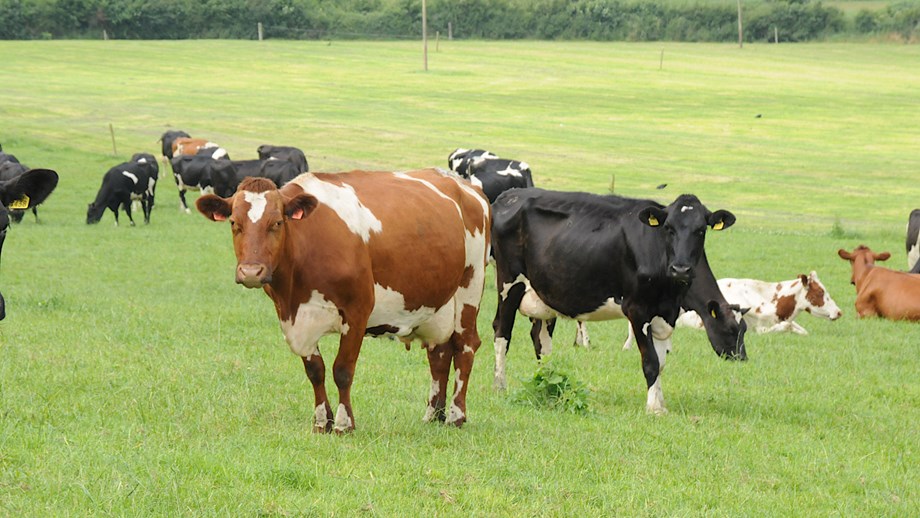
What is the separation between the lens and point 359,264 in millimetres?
8516

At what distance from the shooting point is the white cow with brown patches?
19516 mm

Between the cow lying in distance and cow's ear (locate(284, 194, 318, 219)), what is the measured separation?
11983 millimetres

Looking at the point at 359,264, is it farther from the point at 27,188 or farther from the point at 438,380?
the point at 27,188

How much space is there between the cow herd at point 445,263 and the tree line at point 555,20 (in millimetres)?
97830

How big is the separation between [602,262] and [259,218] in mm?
4930

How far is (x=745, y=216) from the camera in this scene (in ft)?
133

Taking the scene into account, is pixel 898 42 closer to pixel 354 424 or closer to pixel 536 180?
pixel 536 180

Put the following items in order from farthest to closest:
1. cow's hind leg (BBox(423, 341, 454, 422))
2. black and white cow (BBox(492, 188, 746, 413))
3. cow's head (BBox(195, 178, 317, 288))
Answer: black and white cow (BBox(492, 188, 746, 413)), cow's hind leg (BBox(423, 341, 454, 422)), cow's head (BBox(195, 178, 317, 288))

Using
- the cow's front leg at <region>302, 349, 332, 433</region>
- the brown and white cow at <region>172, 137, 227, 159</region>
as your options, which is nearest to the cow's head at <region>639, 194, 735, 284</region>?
the cow's front leg at <region>302, 349, 332, 433</region>

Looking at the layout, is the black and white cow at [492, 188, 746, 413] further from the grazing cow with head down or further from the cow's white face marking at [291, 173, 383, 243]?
the grazing cow with head down

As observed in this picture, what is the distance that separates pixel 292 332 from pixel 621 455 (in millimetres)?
2485

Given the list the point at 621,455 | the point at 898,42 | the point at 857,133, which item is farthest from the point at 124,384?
the point at 898,42

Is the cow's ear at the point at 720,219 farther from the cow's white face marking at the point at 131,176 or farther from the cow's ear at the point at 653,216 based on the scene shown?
the cow's white face marking at the point at 131,176

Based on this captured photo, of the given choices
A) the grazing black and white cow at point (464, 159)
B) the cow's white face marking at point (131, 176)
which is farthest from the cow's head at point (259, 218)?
the cow's white face marking at point (131, 176)
